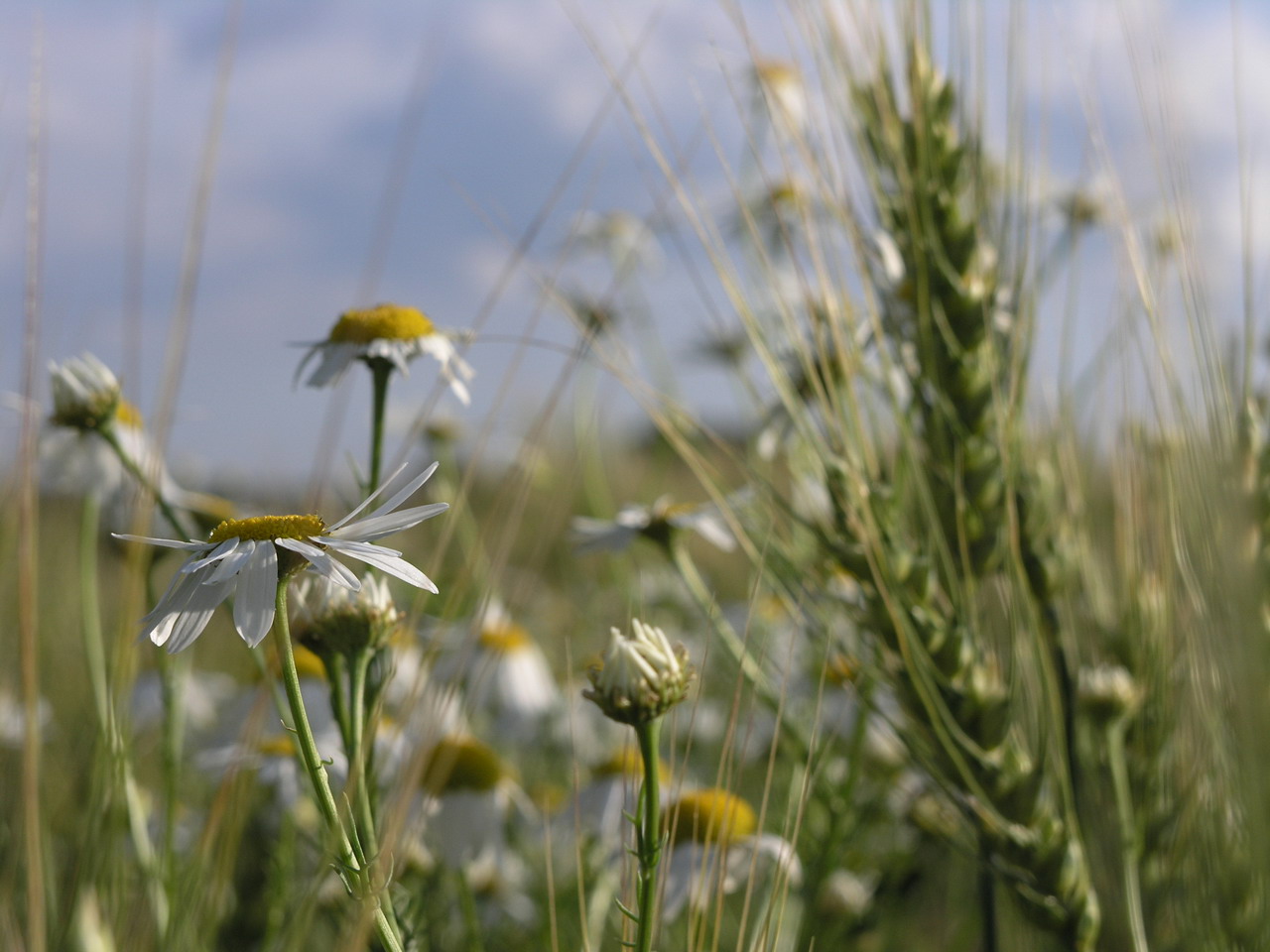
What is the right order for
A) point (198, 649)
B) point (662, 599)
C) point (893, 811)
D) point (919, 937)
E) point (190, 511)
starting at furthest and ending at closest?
point (198, 649) → point (662, 599) → point (919, 937) → point (893, 811) → point (190, 511)

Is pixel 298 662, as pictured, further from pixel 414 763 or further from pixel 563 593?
pixel 563 593

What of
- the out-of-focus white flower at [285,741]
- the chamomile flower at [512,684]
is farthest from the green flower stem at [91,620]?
the chamomile flower at [512,684]

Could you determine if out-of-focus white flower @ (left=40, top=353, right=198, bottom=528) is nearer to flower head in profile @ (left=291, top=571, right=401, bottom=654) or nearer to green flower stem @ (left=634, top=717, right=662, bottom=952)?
flower head in profile @ (left=291, top=571, right=401, bottom=654)

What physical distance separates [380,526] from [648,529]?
Answer: 1.80ft

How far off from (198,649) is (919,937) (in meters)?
1.60

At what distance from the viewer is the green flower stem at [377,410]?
717mm

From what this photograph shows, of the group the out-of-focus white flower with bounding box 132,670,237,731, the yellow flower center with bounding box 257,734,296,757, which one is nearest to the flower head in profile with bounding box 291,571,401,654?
the yellow flower center with bounding box 257,734,296,757

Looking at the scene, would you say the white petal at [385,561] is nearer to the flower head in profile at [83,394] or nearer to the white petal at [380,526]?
the white petal at [380,526]

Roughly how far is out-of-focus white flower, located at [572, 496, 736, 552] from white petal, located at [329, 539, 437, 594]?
49cm

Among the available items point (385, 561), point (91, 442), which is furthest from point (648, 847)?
point (91, 442)

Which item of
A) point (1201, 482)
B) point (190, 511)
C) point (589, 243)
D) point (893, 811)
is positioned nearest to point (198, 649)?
point (589, 243)

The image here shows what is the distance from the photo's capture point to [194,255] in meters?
0.55

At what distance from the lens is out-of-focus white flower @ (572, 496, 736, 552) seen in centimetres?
102

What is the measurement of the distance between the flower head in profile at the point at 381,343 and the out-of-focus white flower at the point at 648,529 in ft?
0.81
